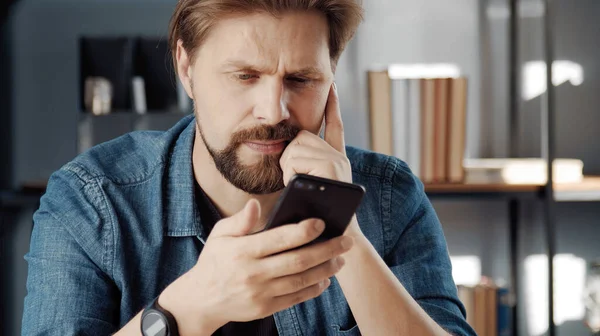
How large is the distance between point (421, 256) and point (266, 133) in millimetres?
397

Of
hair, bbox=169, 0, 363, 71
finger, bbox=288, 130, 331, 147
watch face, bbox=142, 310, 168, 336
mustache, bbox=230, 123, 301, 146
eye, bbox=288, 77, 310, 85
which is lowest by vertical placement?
watch face, bbox=142, 310, 168, 336

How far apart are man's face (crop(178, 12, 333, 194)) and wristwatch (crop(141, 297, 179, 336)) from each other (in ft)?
0.97

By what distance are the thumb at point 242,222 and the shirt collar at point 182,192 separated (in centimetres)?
34

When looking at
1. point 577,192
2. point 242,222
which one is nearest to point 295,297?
point 242,222

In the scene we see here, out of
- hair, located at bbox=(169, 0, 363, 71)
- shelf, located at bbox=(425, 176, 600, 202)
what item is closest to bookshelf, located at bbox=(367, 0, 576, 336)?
shelf, located at bbox=(425, 176, 600, 202)

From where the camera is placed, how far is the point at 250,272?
2.60 ft

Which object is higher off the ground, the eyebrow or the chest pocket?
the eyebrow

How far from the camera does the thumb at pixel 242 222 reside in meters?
0.76

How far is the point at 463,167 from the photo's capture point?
1.87 m

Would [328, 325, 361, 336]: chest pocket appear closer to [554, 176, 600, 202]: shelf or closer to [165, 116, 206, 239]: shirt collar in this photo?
[165, 116, 206, 239]: shirt collar

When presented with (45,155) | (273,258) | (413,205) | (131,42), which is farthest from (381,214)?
(45,155)

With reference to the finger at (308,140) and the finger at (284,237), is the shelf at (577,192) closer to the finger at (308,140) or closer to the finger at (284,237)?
the finger at (308,140)

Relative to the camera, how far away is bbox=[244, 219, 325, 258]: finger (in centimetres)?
76

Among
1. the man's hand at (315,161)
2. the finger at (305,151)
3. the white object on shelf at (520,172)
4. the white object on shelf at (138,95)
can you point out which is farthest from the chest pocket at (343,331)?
the white object on shelf at (138,95)
